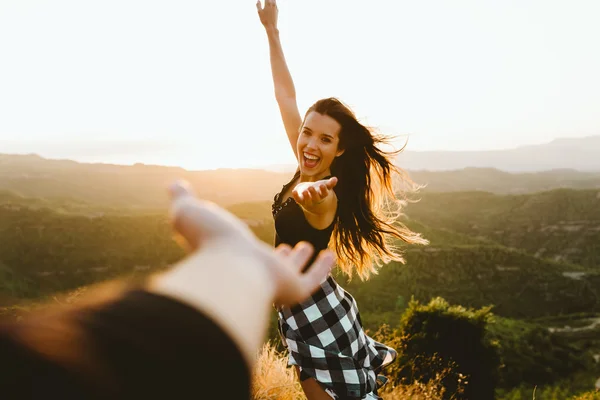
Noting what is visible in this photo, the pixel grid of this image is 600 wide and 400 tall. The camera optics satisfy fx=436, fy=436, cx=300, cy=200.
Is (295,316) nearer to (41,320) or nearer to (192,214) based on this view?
(192,214)

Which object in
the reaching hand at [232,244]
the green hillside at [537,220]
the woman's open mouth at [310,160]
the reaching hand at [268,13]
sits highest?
the reaching hand at [268,13]

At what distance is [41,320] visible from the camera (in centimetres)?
50

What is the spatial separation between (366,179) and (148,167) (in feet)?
387

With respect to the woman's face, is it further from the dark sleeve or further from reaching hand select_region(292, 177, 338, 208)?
the dark sleeve

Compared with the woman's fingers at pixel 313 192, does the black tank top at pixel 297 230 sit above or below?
below

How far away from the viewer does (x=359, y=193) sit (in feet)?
9.88

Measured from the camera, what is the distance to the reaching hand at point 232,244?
710mm

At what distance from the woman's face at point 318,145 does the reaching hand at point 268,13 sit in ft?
3.25

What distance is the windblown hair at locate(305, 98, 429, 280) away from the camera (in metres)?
2.99

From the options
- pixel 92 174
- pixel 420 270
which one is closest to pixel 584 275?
pixel 420 270

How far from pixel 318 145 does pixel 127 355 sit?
2540mm

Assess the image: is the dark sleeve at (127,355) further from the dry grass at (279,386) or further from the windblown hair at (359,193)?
the dry grass at (279,386)

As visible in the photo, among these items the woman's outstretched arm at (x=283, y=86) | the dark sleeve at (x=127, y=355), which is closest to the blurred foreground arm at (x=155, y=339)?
the dark sleeve at (x=127, y=355)

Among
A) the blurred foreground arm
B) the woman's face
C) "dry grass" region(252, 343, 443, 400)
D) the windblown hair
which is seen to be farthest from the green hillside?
the blurred foreground arm
